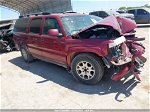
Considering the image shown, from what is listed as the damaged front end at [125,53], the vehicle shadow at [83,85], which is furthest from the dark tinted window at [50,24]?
the damaged front end at [125,53]

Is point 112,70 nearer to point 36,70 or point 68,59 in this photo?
point 68,59

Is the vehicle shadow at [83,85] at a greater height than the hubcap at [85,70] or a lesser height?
lesser

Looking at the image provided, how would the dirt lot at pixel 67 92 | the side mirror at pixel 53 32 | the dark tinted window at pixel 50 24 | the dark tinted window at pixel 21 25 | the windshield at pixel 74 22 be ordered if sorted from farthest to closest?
the dark tinted window at pixel 21 25 < the dark tinted window at pixel 50 24 < the windshield at pixel 74 22 < the side mirror at pixel 53 32 < the dirt lot at pixel 67 92

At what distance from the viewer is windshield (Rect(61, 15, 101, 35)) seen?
5464 mm

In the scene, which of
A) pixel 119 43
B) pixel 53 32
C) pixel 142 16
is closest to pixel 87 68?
pixel 119 43

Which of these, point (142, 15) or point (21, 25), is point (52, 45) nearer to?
point (21, 25)

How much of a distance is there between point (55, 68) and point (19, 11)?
5440 cm

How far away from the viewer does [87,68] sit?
16.1 feet

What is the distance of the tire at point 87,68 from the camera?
15.5ft

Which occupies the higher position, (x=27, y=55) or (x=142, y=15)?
(x=142, y=15)

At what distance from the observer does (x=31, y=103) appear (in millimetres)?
4480

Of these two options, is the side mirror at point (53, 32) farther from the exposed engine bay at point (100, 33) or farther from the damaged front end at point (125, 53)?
the damaged front end at point (125, 53)

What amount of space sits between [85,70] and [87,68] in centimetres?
9

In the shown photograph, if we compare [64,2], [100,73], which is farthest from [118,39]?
[64,2]
